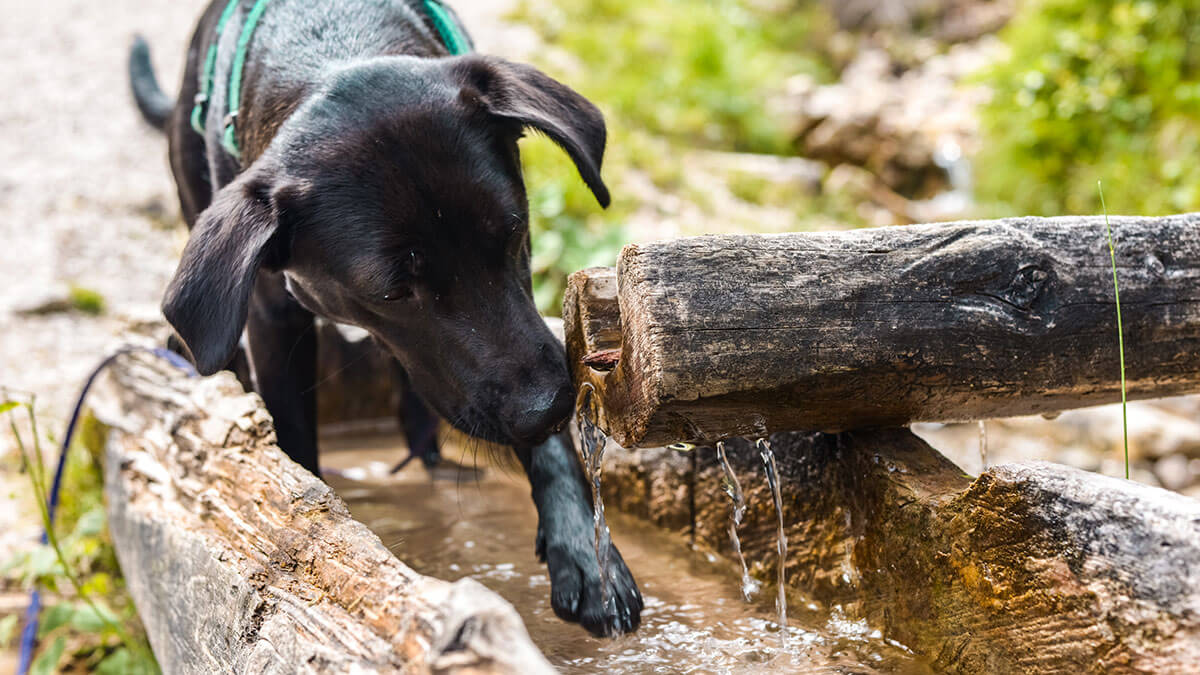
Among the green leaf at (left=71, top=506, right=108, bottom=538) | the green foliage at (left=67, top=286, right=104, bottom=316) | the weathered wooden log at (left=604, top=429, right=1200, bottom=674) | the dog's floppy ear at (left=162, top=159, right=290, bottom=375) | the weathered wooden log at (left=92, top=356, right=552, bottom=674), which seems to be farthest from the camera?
the green foliage at (left=67, top=286, right=104, bottom=316)

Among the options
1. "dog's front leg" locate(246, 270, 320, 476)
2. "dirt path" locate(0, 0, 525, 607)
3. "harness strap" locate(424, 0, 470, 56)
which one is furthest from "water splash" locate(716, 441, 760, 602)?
"dirt path" locate(0, 0, 525, 607)

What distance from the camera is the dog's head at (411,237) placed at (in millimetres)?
2035

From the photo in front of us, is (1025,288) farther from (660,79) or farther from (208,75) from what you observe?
(660,79)

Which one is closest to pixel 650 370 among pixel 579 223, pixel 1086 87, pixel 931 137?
pixel 579 223

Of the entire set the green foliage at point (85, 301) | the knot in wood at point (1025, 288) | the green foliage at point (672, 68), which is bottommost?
the knot in wood at point (1025, 288)

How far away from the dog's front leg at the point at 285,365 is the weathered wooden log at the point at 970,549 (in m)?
1.04

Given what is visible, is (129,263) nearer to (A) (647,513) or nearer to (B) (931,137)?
(A) (647,513)

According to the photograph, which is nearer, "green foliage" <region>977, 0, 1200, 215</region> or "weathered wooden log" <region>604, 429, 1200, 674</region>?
"weathered wooden log" <region>604, 429, 1200, 674</region>

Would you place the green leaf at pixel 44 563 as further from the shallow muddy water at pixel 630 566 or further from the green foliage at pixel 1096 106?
the green foliage at pixel 1096 106

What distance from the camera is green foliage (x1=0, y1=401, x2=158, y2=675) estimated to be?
2750mm

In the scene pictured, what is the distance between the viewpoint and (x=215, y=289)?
6.39 ft

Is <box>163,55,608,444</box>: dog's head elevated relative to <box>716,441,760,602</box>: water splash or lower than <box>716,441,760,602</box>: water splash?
elevated

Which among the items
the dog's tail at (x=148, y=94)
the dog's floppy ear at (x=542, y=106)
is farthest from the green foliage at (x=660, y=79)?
the dog's floppy ear at (x=542, y=106)

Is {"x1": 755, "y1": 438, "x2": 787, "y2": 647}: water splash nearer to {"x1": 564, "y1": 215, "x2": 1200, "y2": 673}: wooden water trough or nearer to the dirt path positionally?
{"x1": 564, "y1": 215, "x2": 1200, "y2": 673}: wooden water trough
